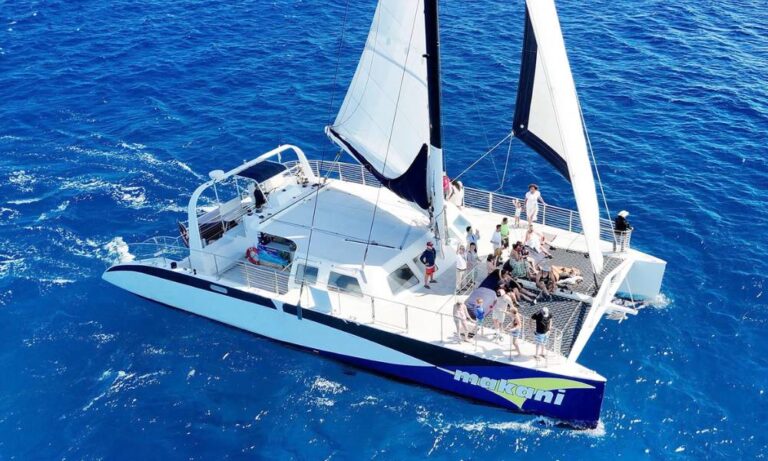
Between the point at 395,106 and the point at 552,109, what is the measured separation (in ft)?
17.2

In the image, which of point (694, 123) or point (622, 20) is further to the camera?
point (622, 20)

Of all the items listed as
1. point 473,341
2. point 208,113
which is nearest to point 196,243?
point 473,341

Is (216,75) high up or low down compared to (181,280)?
up

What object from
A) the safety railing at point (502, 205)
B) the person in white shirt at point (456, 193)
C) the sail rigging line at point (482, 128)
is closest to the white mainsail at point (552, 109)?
the safety railing at point (502, 205)

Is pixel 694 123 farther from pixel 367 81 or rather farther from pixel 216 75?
pixel 216 75

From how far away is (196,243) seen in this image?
83.7 ft

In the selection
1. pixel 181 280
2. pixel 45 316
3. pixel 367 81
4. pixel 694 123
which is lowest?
pixel 45 316

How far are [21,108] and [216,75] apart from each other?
35.7 ft

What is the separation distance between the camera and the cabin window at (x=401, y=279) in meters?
23.9

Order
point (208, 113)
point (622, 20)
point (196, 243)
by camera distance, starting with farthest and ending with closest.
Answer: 1. point (622, 20)
2. point (208, 113)
3. point (196, 243)

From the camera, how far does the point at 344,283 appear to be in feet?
78.0

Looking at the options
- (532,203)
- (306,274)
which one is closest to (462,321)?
(306,274)

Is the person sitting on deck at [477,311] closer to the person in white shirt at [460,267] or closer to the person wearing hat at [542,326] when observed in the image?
the person in white shirt at [460,267]

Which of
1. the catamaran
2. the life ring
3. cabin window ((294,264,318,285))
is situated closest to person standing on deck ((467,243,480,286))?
the catamaran
